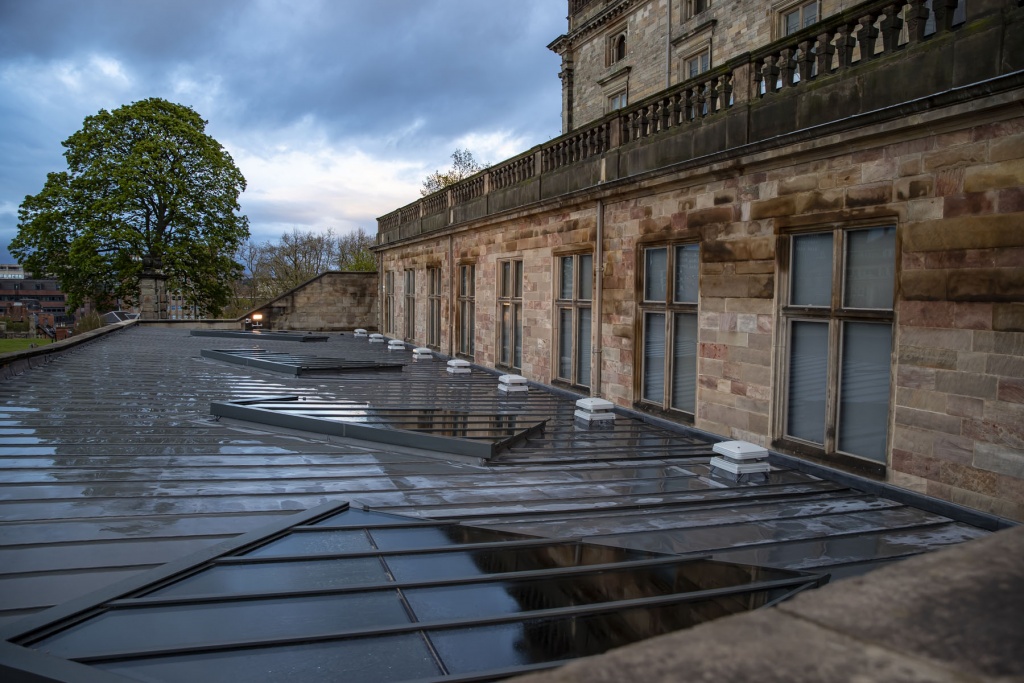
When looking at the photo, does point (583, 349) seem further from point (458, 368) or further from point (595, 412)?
point (458, 368)

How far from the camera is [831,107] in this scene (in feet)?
20.9

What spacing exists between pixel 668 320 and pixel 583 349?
2465mm

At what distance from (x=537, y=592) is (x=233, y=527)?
1963 mm

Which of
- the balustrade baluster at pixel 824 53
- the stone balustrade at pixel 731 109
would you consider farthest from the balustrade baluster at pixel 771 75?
the balustrade baluster at pixel 824 53

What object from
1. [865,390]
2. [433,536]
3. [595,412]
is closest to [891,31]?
[865,390]

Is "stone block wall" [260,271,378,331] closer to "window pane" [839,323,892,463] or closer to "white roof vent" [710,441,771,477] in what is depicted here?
"white roof vent" [710,441,771,477]

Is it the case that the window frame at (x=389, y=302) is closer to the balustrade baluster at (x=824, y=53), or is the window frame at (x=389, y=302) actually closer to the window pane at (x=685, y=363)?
the window pane at (x=685, y=363)

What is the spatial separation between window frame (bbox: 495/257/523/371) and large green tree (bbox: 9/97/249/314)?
22.0 meters

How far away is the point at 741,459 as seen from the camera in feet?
20.0

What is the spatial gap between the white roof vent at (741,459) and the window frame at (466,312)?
33.3 ft

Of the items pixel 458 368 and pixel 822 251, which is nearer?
pixel 822 251

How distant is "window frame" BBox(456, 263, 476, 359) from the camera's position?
16156 mm

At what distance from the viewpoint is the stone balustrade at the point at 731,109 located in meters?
5.96

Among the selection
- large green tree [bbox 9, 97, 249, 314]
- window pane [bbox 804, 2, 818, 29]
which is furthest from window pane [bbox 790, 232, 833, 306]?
large green tree [bbox 9, 97, 249, 314]
